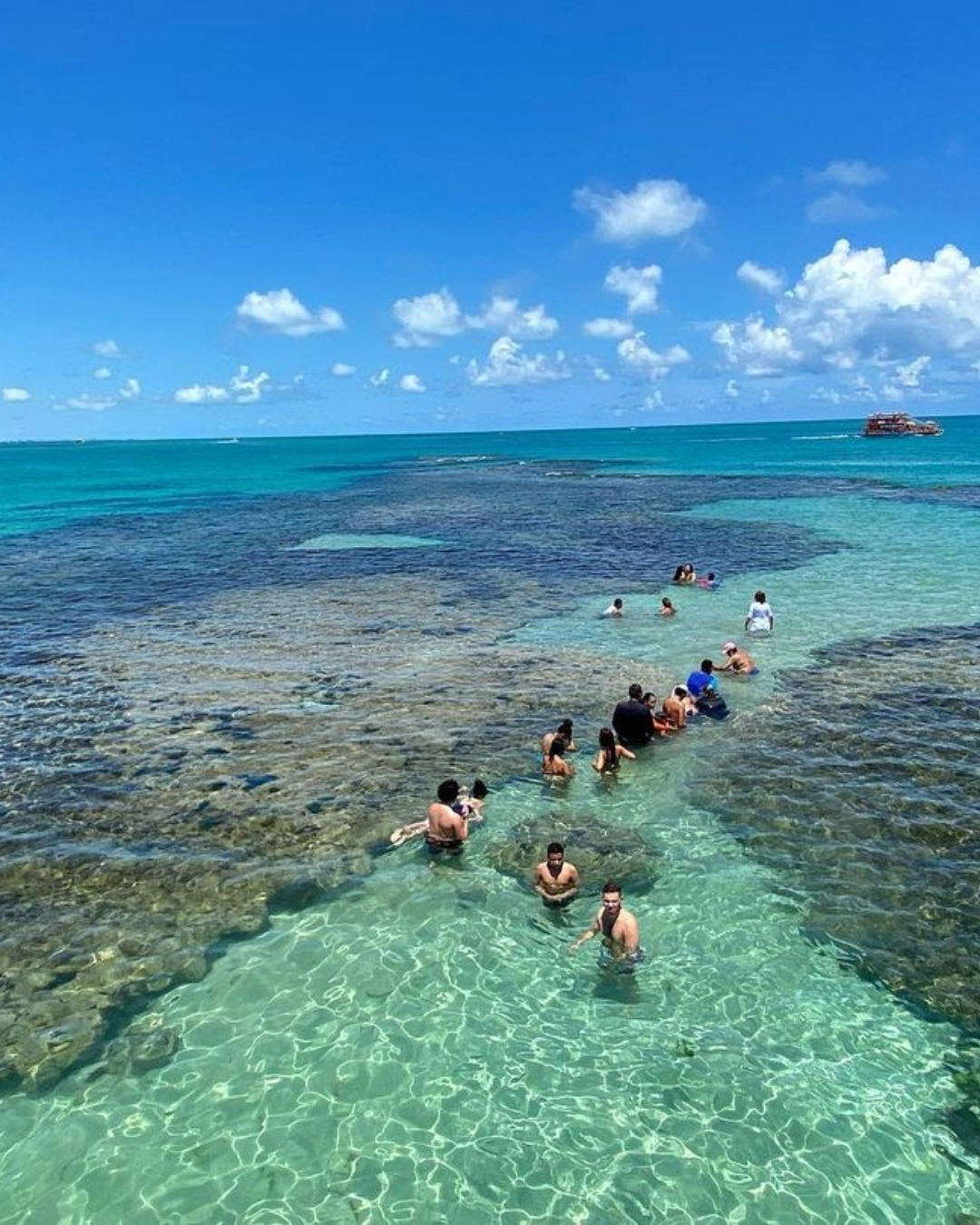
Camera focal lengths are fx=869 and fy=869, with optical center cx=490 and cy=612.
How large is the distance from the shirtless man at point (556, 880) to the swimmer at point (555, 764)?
410cm

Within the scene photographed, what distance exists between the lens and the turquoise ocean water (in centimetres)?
886

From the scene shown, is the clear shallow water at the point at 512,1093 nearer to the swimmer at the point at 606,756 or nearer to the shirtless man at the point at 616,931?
the shirtless man at the point at 616,931

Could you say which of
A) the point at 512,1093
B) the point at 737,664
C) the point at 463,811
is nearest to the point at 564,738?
the point at 463,811

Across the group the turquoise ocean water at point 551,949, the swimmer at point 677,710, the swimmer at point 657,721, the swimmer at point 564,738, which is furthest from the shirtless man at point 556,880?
the swimmer at point 677,710

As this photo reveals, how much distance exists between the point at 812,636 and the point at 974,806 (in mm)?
12289

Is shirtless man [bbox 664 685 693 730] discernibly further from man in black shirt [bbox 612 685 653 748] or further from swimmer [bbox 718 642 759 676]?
swimmer [bbox 718 642 759 676]

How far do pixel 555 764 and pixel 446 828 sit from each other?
11.9 feet

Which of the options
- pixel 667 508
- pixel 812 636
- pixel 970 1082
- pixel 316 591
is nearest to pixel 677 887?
pixel 970 1082

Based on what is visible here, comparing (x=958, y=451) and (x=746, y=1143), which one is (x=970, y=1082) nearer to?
(x=746, y=1143)

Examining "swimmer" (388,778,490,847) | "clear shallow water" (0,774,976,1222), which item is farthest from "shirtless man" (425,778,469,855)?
"clear shallow water" (0,774,976,1222)

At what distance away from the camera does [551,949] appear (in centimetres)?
1230

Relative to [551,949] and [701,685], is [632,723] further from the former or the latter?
[551,949]

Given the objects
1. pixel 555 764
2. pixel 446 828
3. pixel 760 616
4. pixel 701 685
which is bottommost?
pixel 555 764

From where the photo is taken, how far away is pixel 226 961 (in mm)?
12062
